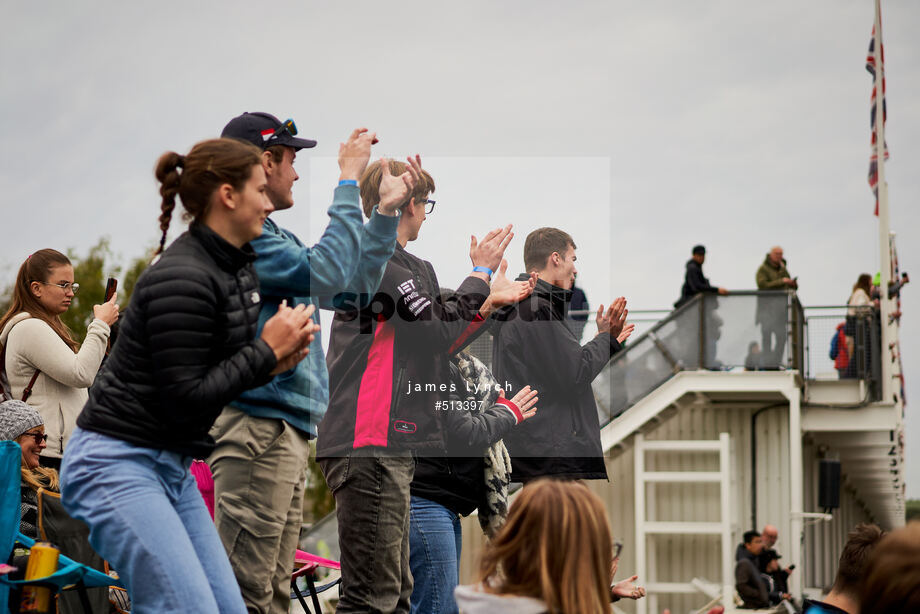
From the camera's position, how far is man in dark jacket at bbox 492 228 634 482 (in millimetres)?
5238

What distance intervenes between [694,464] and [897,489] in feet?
29.4

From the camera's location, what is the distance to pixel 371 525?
4.05 meters

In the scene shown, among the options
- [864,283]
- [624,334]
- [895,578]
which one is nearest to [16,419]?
[624,334]

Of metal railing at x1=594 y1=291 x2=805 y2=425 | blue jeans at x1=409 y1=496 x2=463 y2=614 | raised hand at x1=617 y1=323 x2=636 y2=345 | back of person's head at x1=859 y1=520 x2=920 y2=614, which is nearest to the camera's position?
back of person's head at x1=859 y1=520 x2=920 y2=614

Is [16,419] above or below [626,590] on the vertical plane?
above

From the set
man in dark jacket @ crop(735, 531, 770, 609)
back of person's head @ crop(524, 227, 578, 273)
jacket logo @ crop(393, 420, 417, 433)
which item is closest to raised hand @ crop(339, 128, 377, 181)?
jacket logo @ crop(393, 420, 417, 433)

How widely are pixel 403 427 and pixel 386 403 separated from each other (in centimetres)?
11

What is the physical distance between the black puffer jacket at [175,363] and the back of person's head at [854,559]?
6.93ft

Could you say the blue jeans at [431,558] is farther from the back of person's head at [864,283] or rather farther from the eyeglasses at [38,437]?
the back of person's head at [864,283]

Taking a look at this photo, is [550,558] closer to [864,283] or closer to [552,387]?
[552,387]

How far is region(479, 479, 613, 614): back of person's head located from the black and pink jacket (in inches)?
56.5

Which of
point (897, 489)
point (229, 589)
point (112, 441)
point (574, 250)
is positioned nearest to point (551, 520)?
point (229, 589)

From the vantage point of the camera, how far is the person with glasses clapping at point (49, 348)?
17.1 ft

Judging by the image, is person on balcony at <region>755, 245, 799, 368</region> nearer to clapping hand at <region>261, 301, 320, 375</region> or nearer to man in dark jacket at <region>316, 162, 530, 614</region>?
man in dark jacket at <region>316, 162, 530, 614</region>
